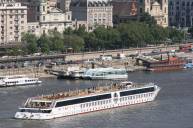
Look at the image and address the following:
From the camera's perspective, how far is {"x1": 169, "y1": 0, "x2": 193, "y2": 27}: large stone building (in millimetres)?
79994

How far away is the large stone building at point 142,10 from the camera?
7262cm

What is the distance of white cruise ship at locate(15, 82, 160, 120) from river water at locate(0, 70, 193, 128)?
1.02 feet

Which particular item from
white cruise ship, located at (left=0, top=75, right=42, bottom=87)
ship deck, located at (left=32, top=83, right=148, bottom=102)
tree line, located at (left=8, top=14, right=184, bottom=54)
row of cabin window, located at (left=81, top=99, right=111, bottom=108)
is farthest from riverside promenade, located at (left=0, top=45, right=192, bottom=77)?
row of cabin window, located at (left=81, top=99, right=111, bottom=108)

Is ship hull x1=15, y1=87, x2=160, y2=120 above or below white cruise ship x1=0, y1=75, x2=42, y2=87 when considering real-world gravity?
below

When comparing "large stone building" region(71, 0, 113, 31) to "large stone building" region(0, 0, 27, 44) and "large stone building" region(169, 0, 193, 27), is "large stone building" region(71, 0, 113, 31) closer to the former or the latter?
"large stone building" region(0, 0, 27, 44)

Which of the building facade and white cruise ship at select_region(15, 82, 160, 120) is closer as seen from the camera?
white cruise ship at select_region(15, 82, 160, 120)

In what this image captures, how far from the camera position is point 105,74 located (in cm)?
4959

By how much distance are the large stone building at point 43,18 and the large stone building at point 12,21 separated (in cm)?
170

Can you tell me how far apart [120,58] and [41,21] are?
6.72m

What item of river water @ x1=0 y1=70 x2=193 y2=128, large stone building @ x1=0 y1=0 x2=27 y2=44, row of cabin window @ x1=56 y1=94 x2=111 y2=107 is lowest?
river water @ x1=0 y1=70 x2=193 y2=128

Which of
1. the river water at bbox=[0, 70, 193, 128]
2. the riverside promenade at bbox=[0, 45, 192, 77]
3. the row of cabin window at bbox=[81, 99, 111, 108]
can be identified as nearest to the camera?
the river water at bbox=[0, 70, 193, 128]

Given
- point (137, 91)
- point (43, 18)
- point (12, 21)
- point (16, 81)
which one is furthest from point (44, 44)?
point (137, 91)

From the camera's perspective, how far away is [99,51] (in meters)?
59.2

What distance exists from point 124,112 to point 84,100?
1.44m
